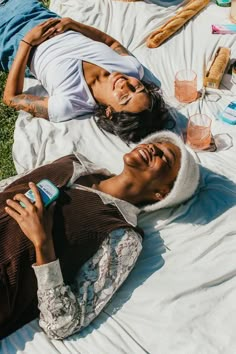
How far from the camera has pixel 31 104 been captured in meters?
4.05

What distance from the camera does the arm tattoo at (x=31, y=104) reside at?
3.99 metres

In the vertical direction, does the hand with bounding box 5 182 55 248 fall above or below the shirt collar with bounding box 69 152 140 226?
above

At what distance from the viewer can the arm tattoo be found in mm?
3990

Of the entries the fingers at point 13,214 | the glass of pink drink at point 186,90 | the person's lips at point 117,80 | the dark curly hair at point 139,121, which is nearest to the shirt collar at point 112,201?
the fingers at point 13,214

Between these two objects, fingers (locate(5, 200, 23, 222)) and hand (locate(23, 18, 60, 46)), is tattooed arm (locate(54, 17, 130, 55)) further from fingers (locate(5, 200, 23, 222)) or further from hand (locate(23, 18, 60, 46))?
fingers (locate(5, 200, 23, 222))

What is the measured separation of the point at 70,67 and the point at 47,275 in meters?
2.10

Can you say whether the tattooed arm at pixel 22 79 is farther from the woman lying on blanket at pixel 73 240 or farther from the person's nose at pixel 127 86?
the woman lying on blanket at pixel 73 240

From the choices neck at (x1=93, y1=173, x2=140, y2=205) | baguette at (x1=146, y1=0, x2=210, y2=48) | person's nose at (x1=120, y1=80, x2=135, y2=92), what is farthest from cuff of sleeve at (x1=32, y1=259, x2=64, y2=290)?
baguette at (x1=146, y1=0, x2=210, y2=48)

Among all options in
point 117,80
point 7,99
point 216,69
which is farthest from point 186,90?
point 7,99

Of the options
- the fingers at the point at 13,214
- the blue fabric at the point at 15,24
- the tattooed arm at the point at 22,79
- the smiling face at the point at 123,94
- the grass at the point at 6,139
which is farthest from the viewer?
the blue fabric at the point at 15,24

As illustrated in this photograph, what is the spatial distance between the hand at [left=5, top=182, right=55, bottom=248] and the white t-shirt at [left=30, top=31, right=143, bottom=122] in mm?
1362

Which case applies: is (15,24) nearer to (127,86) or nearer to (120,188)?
(127,86)

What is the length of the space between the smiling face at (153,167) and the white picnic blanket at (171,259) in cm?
A: 28

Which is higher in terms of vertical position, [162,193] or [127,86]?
[127,86]
